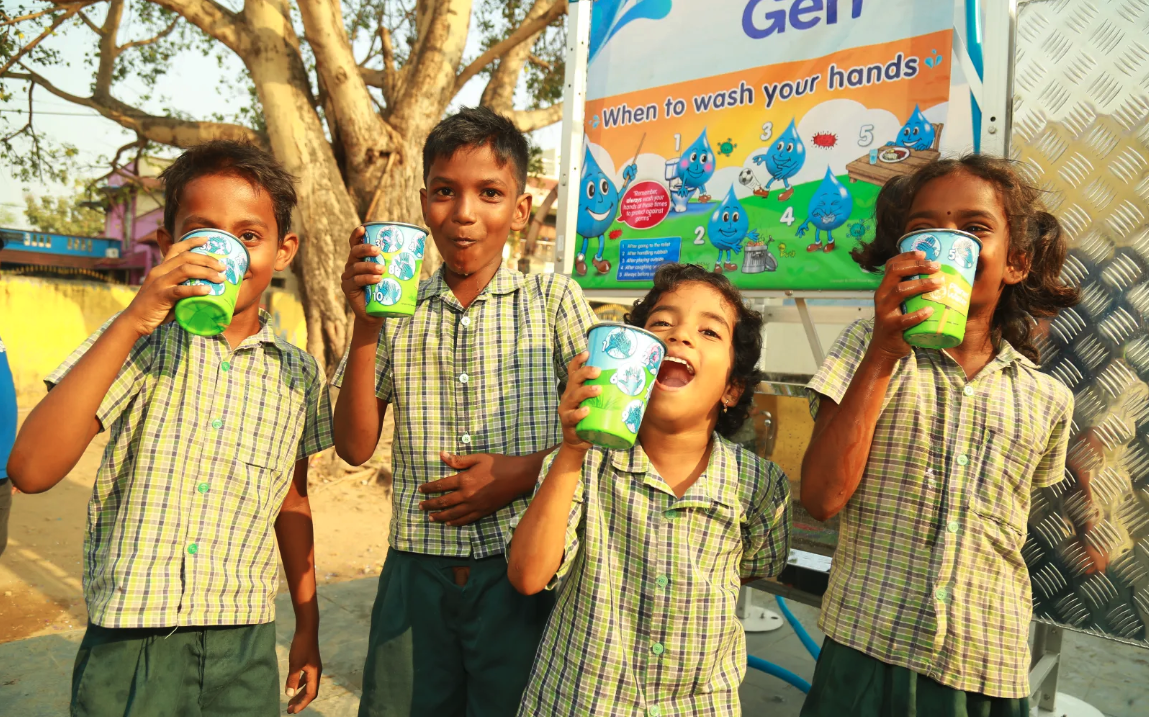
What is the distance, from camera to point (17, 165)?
978cm

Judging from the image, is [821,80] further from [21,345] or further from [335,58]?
[21,345]

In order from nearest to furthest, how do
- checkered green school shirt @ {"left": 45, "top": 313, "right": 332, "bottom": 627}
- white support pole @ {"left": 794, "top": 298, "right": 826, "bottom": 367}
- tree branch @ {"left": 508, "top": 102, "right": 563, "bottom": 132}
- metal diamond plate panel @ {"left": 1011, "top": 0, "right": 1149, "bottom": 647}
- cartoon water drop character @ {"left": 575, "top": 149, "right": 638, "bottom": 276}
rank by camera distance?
1. checkered green school shirt @ {"left": 45, "top": 313, "right": 332, "bottom": 627}
2. metal diamond plate panel @ {"left": 1011, "top": 0, "right": 1149, "bottom": 647}
3. white support pole @ {"left": 794, "top": 298, "right": 826, "bottom": 367}
4. cartoon water drop character @ {"left": 575, "top": 149, "right": 638, "bottom": 276}
5. tree branch @ {"left": 508, "top": 102, "right": 563, "bottom": 132}

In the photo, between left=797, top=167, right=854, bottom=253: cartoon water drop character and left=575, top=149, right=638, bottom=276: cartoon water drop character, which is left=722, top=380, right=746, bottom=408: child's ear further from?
left=575, top=149, right=638, bottom=276: cartoon water drop character

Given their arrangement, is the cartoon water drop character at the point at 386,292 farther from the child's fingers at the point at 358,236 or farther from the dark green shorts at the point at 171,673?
the dark green shorts at the point at 171,673

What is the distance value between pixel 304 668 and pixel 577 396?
1.23 meters

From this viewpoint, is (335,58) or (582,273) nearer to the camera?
(582,273)

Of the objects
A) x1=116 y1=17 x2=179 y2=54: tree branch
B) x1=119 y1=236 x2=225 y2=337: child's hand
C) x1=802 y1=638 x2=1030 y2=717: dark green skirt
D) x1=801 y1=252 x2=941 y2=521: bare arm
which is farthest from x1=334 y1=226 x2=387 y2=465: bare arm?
x1=116 y1=17 x2=179 y2=54: tree branch

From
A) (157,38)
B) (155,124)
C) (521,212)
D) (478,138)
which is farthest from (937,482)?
(157,38)

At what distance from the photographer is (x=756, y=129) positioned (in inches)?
126

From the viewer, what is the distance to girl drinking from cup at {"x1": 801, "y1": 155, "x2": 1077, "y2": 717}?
1636 mm

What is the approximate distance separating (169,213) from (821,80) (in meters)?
2.42

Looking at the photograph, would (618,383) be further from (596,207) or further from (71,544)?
(71,544)

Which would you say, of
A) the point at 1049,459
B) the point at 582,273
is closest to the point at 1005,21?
the point at 1049,459

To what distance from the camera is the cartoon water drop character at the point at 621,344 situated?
54.8 inches
